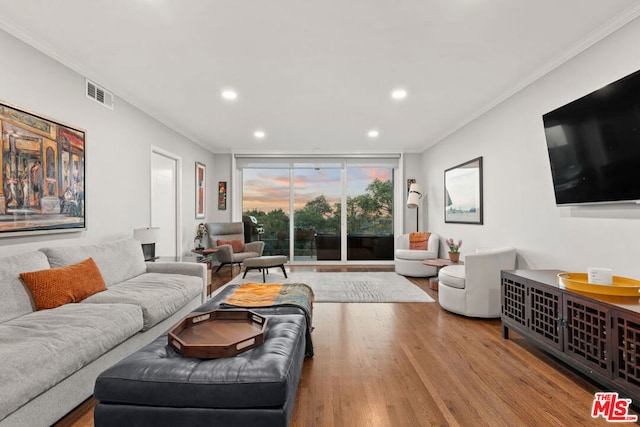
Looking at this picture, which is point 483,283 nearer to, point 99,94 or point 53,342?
point 53,342

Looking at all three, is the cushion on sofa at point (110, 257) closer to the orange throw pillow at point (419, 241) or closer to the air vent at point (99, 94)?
the air vent at point (99, 94)

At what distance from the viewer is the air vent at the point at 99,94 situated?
336cm

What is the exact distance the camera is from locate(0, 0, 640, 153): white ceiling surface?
7.55 feet

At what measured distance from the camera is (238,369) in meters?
1.52

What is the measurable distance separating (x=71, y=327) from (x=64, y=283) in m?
0.70

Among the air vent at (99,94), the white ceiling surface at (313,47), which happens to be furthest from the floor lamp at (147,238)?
the white ceiling surface at (313,47)

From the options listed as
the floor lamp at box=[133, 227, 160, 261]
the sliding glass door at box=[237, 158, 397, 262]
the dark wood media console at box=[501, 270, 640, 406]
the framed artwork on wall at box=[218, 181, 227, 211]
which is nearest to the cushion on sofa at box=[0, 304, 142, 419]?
the floor lamp at box=[133, 227, 160, 261]

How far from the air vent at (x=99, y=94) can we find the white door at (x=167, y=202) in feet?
5.47

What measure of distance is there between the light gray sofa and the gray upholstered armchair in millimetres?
2496

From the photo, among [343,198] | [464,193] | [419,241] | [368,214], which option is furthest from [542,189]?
[343,198]

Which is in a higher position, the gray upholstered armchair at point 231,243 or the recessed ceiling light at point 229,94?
the recessed ceiling light at point 229,94

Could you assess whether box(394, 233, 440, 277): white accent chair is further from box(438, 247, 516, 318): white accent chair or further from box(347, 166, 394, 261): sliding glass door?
box(438, 247, 516, 318): white accent chair

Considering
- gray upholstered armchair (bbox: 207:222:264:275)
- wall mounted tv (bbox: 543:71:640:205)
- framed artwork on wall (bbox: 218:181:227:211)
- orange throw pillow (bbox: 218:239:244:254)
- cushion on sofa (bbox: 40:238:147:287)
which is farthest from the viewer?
framed artwork on wall (bbox: 218:181:227:211)

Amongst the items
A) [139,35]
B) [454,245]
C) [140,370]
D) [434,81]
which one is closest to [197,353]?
[140,370]
